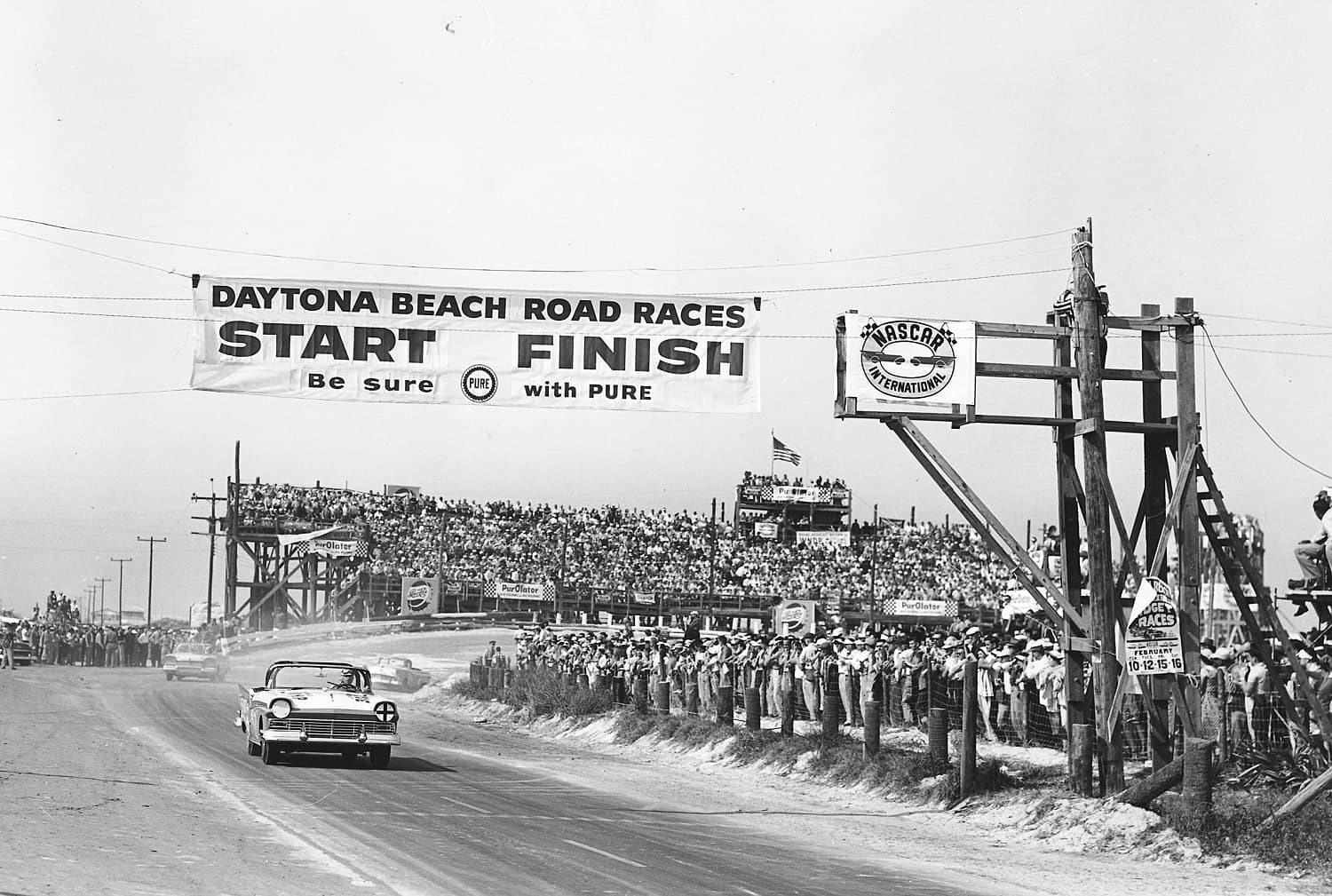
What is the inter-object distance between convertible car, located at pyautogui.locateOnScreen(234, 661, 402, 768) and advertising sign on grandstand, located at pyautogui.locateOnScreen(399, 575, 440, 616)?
45.6 m

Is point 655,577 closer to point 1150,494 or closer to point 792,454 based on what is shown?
point 792,454

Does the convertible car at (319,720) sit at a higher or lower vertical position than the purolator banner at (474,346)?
lower

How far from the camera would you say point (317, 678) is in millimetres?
19672

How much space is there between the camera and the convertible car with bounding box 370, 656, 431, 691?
4328 cm

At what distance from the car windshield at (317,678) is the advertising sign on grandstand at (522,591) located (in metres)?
45.9

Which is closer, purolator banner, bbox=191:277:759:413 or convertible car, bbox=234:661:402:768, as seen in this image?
purolator banner, bbox=191:277:759:413

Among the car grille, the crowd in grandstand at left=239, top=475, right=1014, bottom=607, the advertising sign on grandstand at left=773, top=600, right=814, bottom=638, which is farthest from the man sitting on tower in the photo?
the crowd in grandstand at left=239, top=475, right=1014, bottom=607

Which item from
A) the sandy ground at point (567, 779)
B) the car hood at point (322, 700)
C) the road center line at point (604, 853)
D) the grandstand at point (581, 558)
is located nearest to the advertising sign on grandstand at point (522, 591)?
the grandstand at point (581, 558)

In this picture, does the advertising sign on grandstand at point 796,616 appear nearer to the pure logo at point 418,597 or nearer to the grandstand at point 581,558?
the grandstand at point 581,558

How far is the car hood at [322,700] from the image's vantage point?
18.5 m

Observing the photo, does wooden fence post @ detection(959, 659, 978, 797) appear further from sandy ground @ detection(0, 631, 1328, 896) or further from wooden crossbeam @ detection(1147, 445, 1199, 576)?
wooden crossbeam @ detection(1147, 445, 1199, 576)

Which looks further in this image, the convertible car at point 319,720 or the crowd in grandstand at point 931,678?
the convertible car at point 319,720

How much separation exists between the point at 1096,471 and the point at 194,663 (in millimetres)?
37359

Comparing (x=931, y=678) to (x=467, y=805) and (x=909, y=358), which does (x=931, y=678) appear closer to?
(x=909, y=358)
